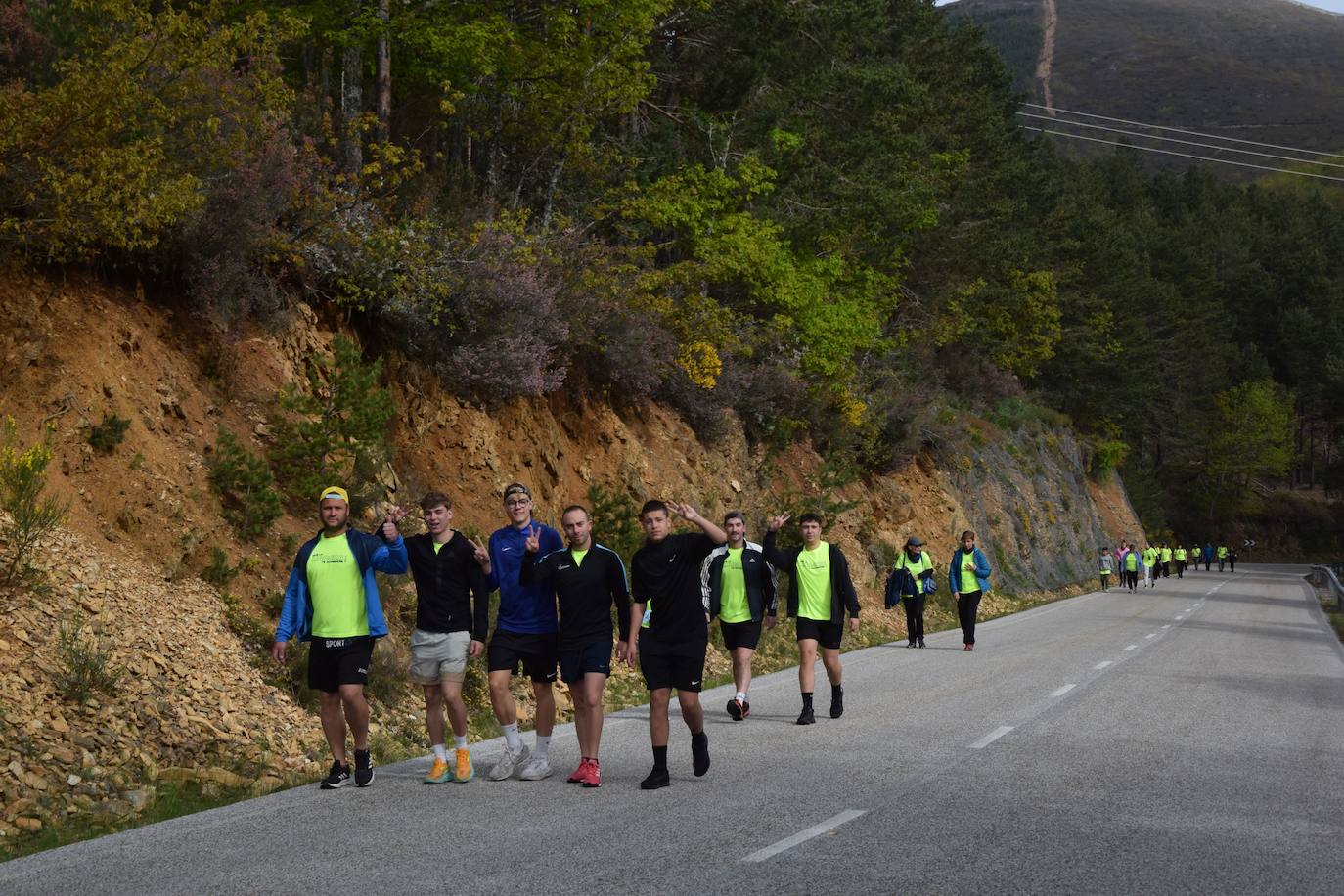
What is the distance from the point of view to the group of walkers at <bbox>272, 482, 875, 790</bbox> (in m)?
9.03

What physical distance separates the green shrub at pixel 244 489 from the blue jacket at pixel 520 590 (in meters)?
4.92

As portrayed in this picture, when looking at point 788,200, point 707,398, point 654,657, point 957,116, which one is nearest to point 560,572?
point 654,657

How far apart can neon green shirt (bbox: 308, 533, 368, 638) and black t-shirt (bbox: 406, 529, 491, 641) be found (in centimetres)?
44

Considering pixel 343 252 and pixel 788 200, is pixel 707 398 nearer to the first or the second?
pixel 788 200

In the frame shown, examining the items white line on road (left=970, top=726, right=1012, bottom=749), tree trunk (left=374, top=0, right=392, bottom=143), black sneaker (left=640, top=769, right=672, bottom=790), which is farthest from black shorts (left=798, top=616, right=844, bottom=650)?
tree trunk (left=374, top=0, right=392, bottom=143)

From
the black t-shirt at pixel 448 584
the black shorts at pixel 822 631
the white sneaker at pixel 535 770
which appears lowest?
the white sneaker at pixel 535 770

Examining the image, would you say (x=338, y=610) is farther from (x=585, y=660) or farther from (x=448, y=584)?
(x=585, y=660)

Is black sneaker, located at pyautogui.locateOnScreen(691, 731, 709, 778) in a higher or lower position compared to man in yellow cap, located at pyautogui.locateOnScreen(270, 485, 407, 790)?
lower

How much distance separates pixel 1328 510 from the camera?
99438 mm

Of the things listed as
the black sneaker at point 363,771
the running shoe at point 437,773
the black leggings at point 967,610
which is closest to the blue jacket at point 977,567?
the black leggings at point 967,610

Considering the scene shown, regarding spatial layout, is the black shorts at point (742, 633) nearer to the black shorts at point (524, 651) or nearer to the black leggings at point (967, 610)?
the black shorts at point (524, 651)

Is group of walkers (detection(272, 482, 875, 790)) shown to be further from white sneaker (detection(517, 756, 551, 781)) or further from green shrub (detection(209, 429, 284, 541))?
green shrub (detection(209, 429, 284, 541))

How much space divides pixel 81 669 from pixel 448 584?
2.60 m

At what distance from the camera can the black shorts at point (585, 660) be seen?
923 centimetres
